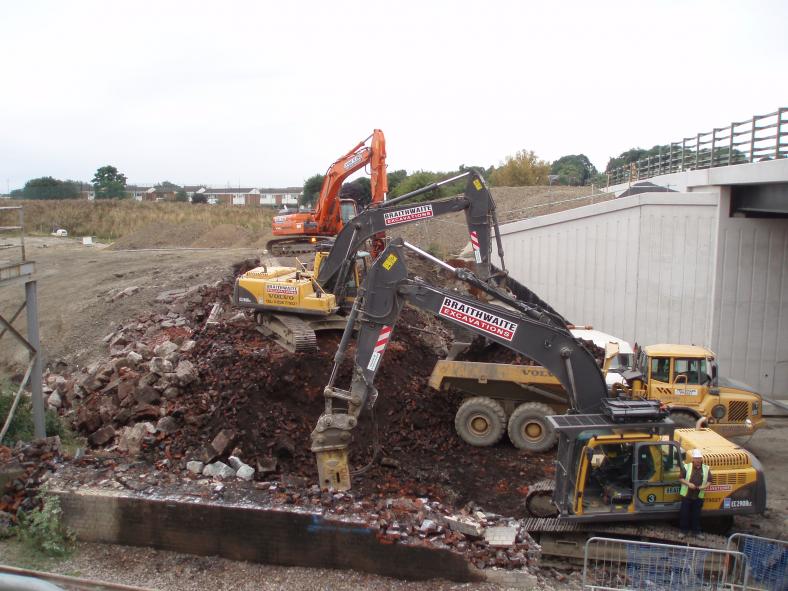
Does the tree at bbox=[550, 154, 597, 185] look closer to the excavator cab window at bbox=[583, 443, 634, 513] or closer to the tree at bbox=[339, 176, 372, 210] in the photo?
the tree at bbox=[339, 176, 372, 210]

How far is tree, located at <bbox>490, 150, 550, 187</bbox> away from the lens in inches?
1941

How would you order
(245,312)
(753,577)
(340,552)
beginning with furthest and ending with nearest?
(245,312) < (340,552) < (753,577)

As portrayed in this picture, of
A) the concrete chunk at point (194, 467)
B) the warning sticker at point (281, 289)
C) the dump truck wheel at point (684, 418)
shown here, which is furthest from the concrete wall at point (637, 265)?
the concrete chunk at point (194, 467)

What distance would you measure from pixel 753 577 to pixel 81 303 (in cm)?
1998

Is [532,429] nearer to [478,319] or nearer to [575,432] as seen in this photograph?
[478,319]

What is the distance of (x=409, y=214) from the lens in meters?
13.4

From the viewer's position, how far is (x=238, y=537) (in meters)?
8.96

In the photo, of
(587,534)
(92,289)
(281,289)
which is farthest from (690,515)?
(92,289)

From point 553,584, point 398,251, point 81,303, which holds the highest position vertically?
point 398,251

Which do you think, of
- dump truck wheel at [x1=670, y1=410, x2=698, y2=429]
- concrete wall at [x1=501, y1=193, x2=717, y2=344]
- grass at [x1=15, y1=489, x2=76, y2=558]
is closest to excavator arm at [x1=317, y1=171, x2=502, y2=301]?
dump truck wheel at [x1=670, y1=410, x2=698, y2=429]

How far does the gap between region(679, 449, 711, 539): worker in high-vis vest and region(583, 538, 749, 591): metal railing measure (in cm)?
36

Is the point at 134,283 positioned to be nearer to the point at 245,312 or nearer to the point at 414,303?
the point at 245,312

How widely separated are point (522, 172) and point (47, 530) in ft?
145

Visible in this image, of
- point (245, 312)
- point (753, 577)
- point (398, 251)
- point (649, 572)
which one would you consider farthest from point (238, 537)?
point (245, 312)
